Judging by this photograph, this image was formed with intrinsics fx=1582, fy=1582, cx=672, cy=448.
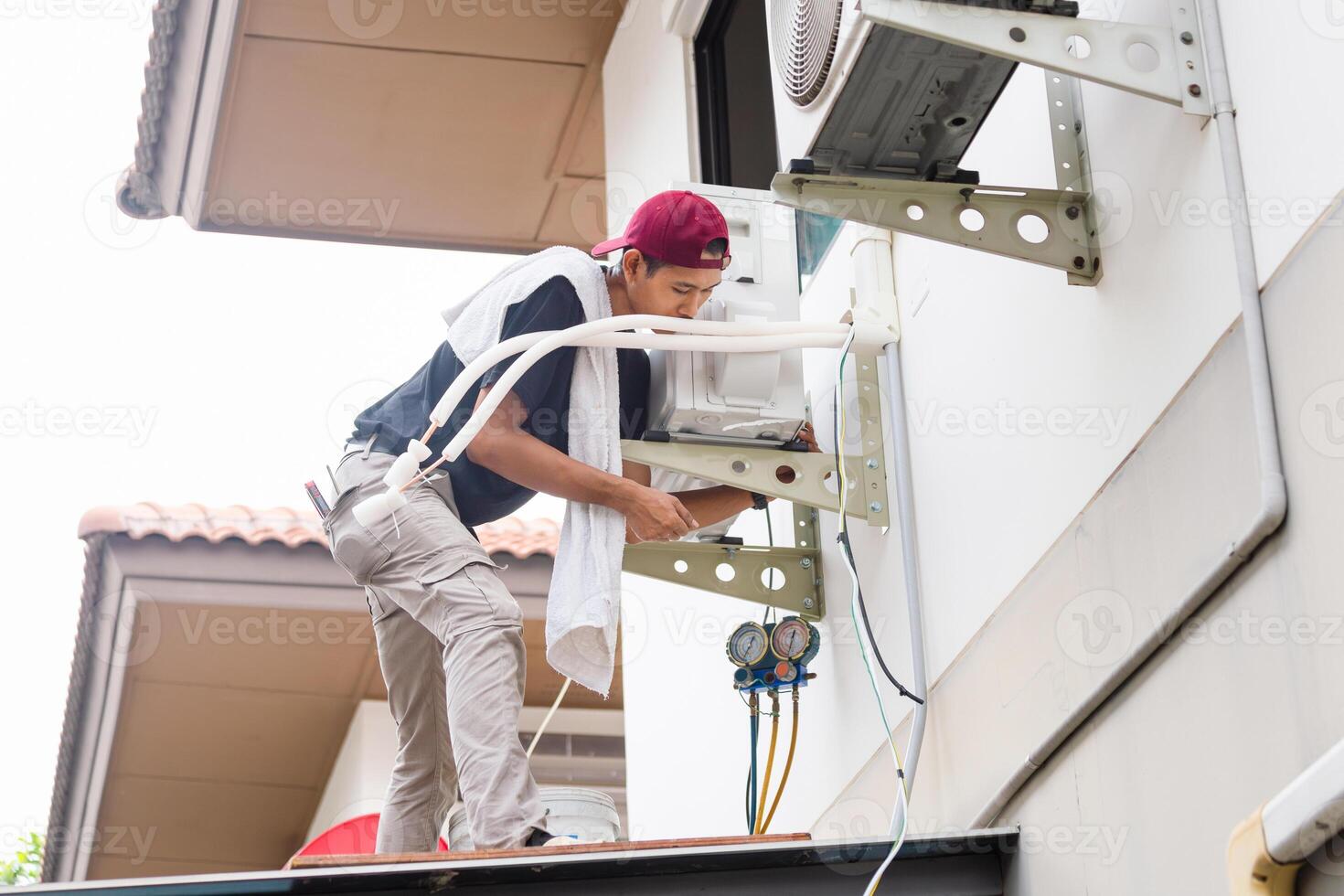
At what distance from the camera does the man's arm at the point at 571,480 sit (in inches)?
111

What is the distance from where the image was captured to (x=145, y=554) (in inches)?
251

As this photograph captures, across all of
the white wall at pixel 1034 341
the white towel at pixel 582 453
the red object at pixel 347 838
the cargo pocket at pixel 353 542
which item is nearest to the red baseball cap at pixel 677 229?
the white towel at pixel 582 453

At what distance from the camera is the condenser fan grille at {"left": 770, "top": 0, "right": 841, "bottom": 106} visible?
2.59 meters

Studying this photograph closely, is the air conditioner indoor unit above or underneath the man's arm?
above

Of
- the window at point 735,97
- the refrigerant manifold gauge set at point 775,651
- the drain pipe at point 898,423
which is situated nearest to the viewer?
the drain pipe at point 898,423

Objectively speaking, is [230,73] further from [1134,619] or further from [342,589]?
[1134,619]

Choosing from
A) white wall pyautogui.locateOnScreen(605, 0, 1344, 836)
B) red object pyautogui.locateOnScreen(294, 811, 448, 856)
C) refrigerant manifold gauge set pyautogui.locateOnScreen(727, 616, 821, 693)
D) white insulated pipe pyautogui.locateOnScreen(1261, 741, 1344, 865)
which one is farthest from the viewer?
red object pyautogui.locateOnScreen(294, 811, 448, 856)

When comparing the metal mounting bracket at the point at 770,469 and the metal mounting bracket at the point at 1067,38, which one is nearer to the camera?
the metal mounting bracket at the point at 1067,38

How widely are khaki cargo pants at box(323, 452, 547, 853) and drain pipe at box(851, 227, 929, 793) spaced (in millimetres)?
750

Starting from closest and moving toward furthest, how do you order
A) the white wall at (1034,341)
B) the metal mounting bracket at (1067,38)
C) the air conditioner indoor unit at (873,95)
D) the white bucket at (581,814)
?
the white wall at (1034,341) → the metal mounting bracket at (1067,38) → the air conditioner indoor unit at (873,95) → the white bucket at (581,814)

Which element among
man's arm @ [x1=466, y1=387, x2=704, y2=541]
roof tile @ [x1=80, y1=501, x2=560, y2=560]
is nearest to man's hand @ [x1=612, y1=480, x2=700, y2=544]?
man's arm @ [x1=466, y1=387, x2=704, y2=541]

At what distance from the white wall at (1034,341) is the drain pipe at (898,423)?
0.03 meters

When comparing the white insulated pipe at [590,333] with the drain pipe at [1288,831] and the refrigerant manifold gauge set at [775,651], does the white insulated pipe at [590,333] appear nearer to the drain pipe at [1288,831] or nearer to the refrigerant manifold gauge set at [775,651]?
the refrigerant manifold gauge set at [775,651]

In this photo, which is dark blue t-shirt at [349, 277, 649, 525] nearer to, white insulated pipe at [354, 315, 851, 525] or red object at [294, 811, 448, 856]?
white insulated pipe at [354, 315, 851, 525]
